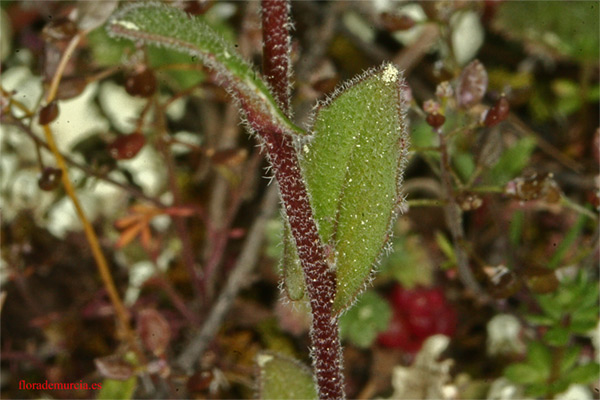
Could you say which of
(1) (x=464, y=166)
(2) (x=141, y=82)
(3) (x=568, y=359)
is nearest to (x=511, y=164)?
(1) (x=464, y=166)

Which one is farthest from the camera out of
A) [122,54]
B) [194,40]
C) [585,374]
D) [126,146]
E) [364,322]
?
[122,54]

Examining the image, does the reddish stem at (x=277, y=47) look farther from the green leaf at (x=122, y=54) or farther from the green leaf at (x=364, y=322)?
the green leaf at (x=122, y=54)

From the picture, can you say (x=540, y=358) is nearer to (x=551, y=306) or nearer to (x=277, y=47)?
(x=551, y=306)

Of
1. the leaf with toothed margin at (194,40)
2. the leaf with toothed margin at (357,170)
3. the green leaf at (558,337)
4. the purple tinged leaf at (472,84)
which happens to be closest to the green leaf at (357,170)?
the leaf with toothed margin at (357,170)

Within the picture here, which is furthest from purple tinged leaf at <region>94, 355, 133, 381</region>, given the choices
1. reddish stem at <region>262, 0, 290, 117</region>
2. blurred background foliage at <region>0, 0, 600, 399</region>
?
reddish stem at <region>262, 0, 290, 117</region>

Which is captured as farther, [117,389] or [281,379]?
[117,389]

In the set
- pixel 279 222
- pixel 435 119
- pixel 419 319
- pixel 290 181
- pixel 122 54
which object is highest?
pixel 122 54

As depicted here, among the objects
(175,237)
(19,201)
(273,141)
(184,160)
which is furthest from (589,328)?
(19,201)
